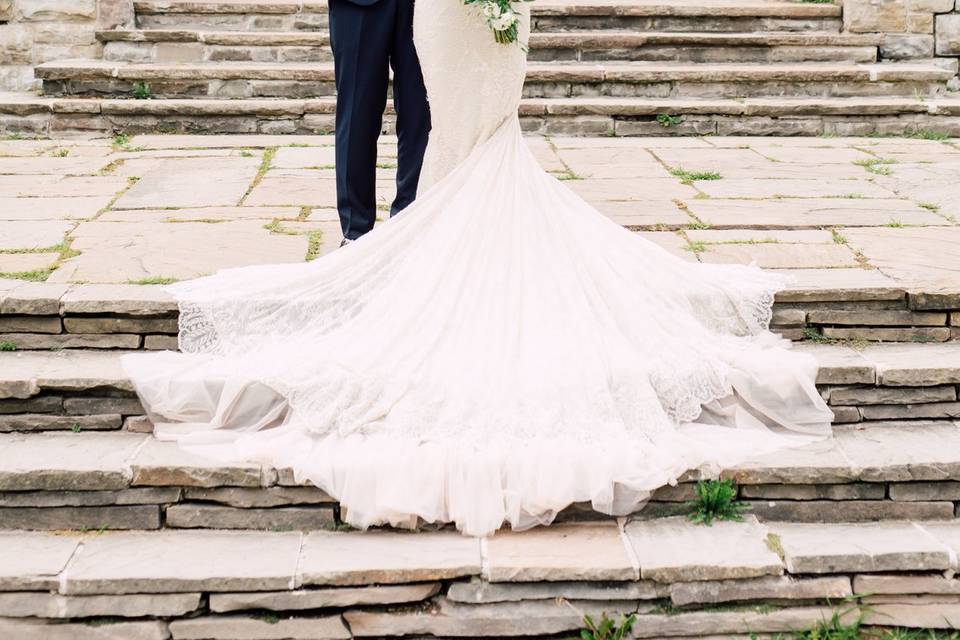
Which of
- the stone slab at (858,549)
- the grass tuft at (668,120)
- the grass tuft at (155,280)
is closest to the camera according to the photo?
the stone slab at (858,549)

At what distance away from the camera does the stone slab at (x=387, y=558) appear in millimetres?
2662

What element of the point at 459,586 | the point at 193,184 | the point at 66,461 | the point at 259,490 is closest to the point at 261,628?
the point at 259,490

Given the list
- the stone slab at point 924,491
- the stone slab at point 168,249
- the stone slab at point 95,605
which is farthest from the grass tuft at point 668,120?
the stone slab at point 95,605

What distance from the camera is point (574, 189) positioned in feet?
16.5

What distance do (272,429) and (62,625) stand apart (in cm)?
70

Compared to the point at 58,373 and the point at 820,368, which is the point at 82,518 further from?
the point at 820,368

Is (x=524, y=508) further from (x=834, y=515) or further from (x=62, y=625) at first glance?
(x=62, y=625)

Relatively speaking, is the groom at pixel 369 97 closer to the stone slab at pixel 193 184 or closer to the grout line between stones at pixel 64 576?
the stone slab at pixel 193 184

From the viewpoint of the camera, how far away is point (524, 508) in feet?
9.04

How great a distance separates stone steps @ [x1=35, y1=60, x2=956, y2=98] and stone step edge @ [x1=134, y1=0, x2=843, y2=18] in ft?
1.47

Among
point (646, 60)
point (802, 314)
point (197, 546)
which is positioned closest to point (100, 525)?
point (197, 546)

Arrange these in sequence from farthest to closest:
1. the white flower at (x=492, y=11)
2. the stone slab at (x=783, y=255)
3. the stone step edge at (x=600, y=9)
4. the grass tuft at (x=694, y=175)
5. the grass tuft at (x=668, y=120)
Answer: the stone step edge at (x=600, y=9) → the grass tuft at (x=668, y=120) → the grass tuft at (x=694, y=175) → the stone slab at (x=783, y=255) → the white flower at (x=492, y=11)

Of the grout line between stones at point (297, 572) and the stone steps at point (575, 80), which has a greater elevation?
the stone steps at point (575, 80)

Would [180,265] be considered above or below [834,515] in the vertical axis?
above
